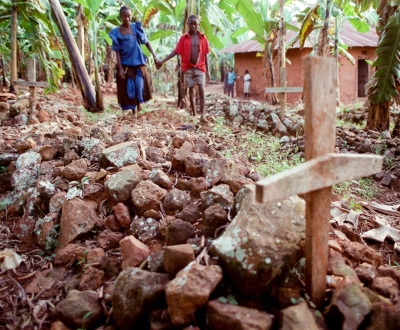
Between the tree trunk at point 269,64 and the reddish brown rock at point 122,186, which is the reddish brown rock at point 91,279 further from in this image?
the tree trunk at point 269,64

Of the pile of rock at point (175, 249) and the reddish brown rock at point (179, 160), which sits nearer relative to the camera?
the pile of rock at point (175, 249)

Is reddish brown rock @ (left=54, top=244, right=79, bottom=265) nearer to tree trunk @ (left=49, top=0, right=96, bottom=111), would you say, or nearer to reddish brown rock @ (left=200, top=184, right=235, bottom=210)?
reddish brown rock @ (left=200, top=184, right=235, bottom=210)

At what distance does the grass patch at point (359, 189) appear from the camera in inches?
142

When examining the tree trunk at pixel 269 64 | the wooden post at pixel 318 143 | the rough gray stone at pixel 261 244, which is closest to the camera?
the wooden post at pixel 318 143

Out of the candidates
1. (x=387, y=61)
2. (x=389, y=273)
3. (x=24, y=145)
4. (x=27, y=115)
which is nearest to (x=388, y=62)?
(x=387, y=61)

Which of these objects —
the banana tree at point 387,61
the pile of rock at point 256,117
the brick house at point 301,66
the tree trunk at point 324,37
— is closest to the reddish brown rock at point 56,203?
the pile of rock at point 256,117

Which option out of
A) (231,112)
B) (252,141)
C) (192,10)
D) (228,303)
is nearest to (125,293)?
(228,303)

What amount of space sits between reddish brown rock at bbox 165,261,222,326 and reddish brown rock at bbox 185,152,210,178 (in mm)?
1383

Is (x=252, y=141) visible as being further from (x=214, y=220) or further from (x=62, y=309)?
(x=62, y=309)

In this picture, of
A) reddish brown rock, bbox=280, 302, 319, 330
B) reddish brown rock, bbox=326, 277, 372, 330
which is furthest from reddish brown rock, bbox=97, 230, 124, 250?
reddish brown rock, bbox=326, 277, 372, 330

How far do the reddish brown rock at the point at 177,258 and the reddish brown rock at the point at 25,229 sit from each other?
1480 mm

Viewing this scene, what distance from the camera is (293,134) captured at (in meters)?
6.05

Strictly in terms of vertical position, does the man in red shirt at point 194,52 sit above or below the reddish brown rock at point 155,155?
above

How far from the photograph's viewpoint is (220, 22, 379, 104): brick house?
40.8 ft
